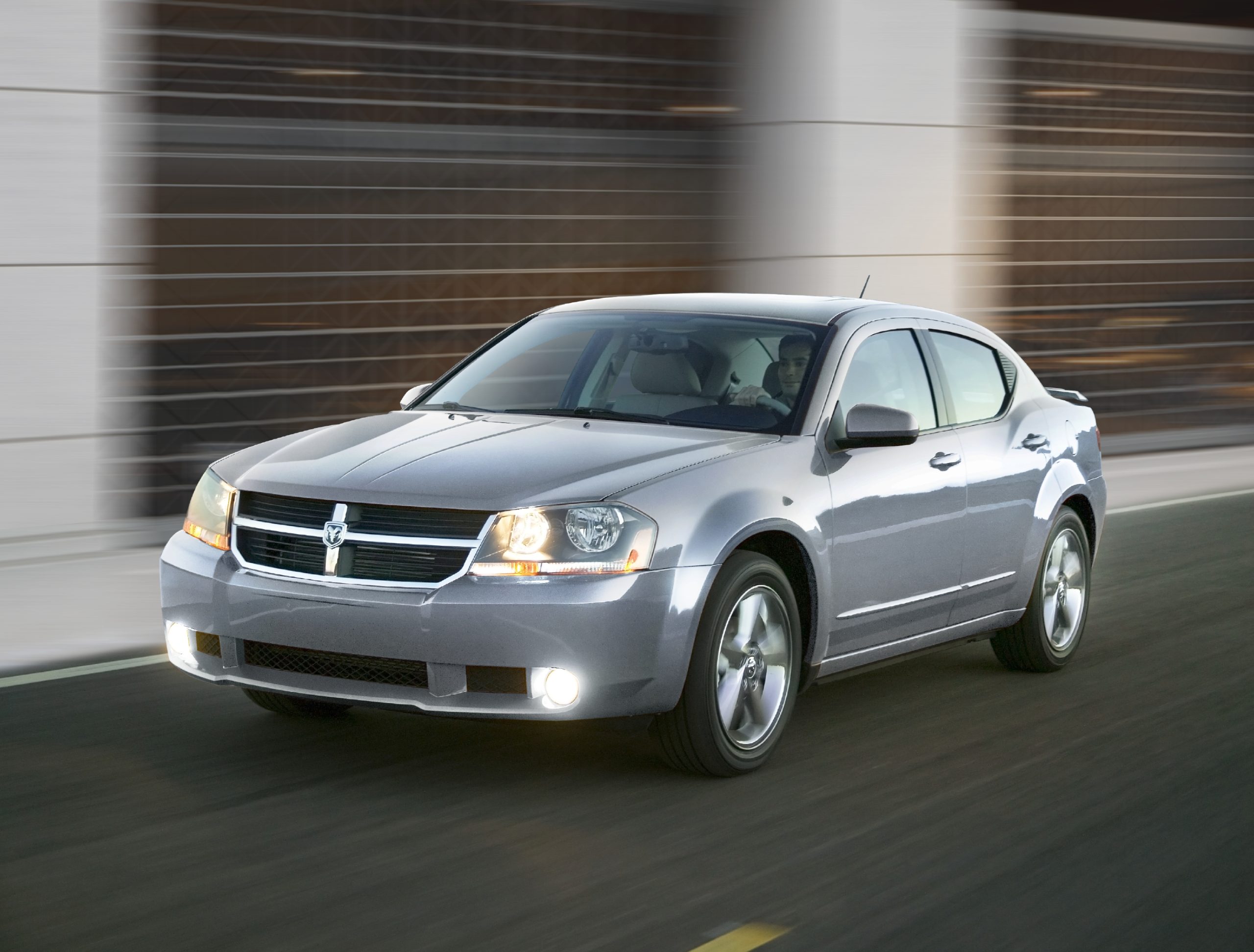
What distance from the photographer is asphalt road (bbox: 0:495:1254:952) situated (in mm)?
4734

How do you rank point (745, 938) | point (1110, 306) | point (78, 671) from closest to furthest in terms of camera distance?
point (745, 938)
point (78, 671)
point (1110, 306)

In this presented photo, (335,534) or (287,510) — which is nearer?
(335,534)

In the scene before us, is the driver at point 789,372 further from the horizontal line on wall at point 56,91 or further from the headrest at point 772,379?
the horizontal line on wall at point 56,91

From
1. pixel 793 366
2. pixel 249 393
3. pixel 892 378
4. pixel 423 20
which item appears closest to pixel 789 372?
pixel 793 366

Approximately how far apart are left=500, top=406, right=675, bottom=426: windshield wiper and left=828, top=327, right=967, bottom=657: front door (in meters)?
0.65

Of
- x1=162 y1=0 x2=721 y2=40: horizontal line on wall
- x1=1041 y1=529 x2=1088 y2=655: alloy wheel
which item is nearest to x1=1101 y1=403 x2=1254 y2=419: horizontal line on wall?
x1=162 y1=0 x2=721 y2=40: horizontal line on wall

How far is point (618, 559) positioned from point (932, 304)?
1187 centimetres

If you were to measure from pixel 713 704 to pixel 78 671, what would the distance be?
3086 mm

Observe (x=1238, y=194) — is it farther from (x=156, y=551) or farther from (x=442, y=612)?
(x=442, y=612)

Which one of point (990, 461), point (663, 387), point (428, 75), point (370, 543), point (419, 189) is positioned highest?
point (428, 75)

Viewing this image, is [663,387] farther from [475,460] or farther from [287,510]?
[287,510]

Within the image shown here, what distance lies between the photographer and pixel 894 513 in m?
6.91

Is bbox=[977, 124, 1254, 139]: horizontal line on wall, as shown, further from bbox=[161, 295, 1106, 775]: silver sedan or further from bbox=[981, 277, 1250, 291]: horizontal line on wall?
bbox=[161, 295, 1106, 775]: silver sedan

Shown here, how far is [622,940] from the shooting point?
15.1ft
